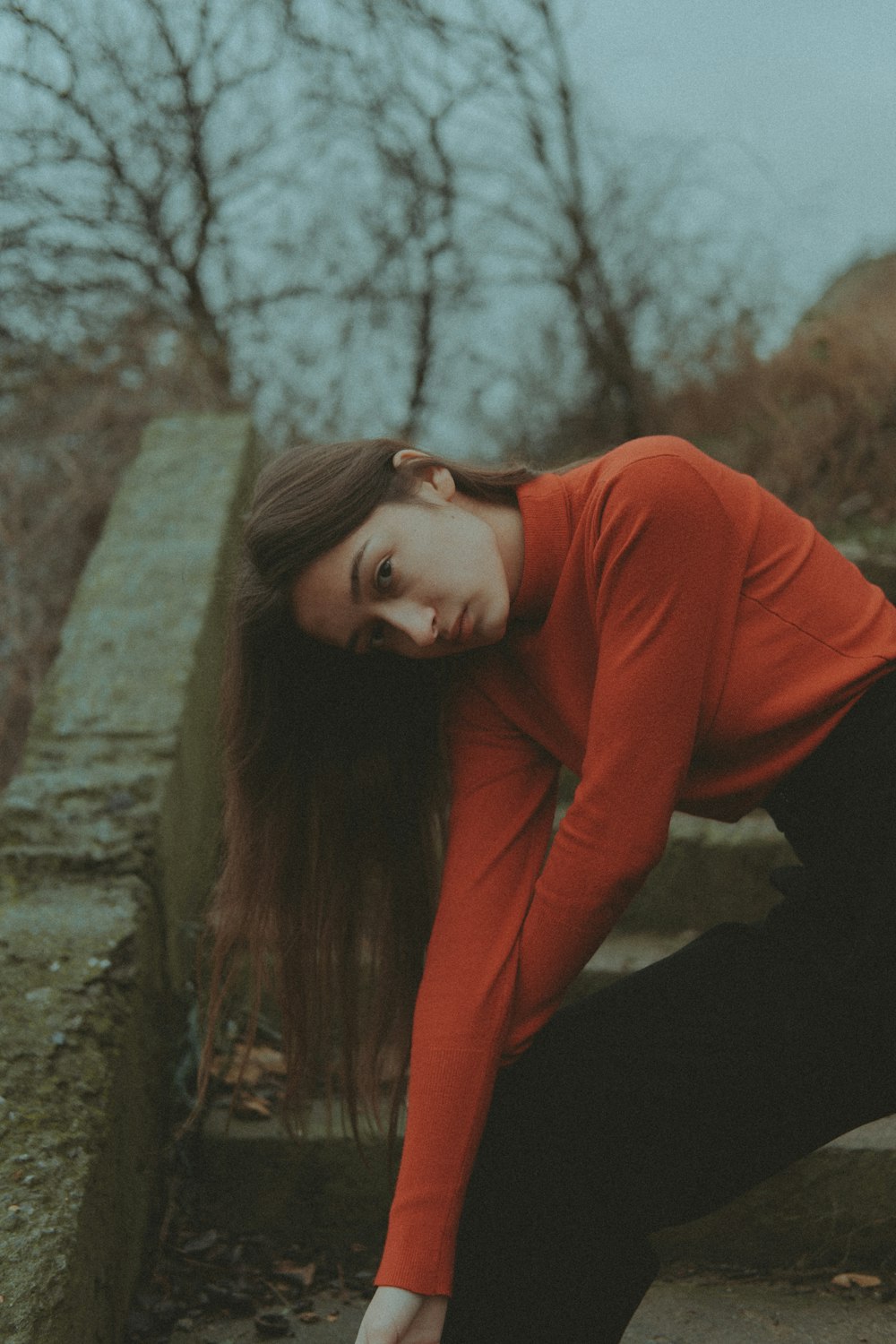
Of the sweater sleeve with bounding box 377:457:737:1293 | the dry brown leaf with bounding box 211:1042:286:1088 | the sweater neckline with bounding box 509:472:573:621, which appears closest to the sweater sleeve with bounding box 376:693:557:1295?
the sweater sleeve with bounding box 377:457:737:1293

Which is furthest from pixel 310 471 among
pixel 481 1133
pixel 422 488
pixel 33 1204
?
pixel 33 1204

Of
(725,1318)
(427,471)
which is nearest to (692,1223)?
(725,1318)

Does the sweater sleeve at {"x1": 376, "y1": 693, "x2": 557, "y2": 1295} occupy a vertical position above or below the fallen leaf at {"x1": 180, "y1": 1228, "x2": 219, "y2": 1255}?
above

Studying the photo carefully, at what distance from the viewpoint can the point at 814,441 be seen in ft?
15.5

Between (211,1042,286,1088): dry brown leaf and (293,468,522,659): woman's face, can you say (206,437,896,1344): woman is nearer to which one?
(293,468,522,659): woman's face

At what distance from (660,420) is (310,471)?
441cm

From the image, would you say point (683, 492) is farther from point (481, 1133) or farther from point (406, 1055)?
point (406, 1055)

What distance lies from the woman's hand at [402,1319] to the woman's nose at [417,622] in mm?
772

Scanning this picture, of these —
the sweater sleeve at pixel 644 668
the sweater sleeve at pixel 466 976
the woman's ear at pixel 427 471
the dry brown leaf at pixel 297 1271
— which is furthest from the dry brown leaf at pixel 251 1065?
the woman's ear at pixel 427 471

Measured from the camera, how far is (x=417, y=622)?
1.51 metres

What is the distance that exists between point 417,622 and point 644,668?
0.99 feet

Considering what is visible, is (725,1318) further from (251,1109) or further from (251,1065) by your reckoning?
(251,1065)

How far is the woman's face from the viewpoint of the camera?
1521mm

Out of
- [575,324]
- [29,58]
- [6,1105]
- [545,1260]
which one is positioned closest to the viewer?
[545,1260]
